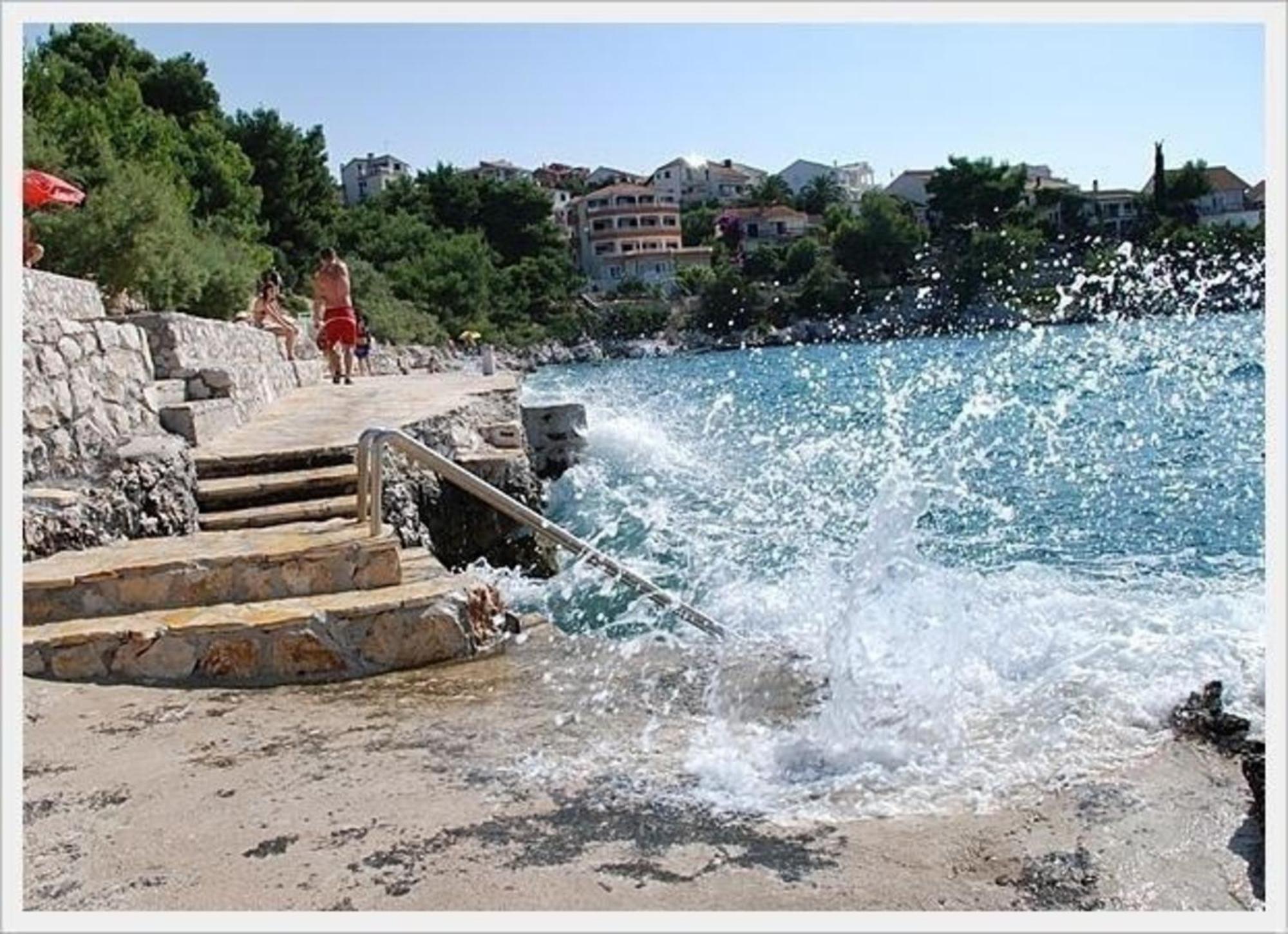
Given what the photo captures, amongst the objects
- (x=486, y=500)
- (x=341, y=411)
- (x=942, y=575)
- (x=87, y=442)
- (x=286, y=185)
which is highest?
(x=286, y=185)

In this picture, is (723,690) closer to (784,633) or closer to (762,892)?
(784,633)

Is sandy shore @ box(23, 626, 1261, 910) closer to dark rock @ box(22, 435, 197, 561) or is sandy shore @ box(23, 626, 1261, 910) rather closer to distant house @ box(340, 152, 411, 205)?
dark rock @ box(22, 435, 197, 561)

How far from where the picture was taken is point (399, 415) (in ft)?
33.0

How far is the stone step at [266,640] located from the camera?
5043mm

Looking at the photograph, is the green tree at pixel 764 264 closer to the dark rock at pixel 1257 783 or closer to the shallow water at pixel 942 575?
the shallow water at pixel 942 575

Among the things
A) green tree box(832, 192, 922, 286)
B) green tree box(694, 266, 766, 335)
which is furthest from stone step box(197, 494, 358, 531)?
green tree box(694, 266, 766, 335)

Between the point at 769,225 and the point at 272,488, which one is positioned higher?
the point at 769,225

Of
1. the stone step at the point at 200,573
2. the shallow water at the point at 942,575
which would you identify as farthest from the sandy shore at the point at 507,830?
the stone step at the point at 200,573

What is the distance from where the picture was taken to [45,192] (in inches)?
399

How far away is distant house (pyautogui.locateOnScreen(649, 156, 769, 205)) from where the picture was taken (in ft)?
363

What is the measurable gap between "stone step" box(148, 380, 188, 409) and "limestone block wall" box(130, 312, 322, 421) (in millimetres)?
115

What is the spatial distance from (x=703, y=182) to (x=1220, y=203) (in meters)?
89.4

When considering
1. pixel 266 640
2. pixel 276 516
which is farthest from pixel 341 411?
pixel 266 640

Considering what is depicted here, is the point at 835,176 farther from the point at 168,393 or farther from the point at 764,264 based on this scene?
the point at 168,393
